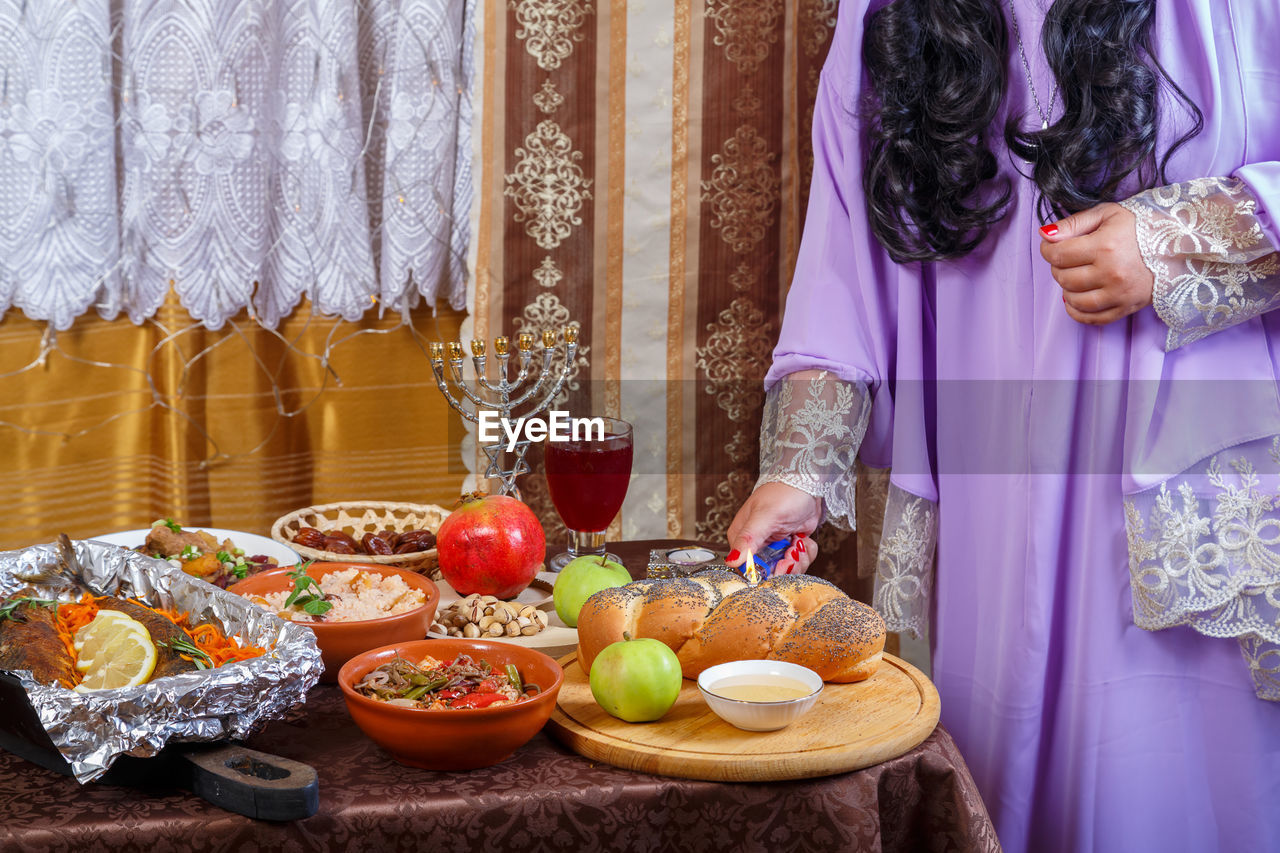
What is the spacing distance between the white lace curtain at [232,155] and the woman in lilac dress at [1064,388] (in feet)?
2.39

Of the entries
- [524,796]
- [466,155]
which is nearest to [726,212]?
[466,155]

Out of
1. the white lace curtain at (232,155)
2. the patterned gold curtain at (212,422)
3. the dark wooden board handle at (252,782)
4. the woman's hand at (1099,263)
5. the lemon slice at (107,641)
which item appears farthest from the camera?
the patterned gold curtain at (212,422)

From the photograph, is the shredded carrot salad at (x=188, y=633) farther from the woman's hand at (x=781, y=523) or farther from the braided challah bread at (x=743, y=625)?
the woman's hand at (x=781, y=523)

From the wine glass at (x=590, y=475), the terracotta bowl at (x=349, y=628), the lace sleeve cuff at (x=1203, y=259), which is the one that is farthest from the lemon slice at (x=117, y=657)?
the lace sleeve cuff at (x=1203, y=259)

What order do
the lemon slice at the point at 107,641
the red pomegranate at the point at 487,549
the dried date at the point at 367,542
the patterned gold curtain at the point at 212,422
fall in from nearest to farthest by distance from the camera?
the lemon slice at the point at 107,641
the red pomegranate at the point at 487,549
the dried date at the point at 367,542
the patterned gold curtain at the point at 212,422

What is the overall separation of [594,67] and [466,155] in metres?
0.27

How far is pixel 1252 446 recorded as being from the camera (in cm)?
107

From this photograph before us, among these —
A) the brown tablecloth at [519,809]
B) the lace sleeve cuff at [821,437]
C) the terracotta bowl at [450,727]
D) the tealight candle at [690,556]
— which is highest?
the lace sleeve cuff at [821,437]

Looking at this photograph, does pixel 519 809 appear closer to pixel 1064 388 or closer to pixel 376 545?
pixel 376 545

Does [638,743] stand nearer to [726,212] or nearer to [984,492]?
[984,492]

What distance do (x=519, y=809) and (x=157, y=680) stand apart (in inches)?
10.9

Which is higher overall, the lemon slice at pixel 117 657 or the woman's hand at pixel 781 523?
the woman's hand at pixel 781 523

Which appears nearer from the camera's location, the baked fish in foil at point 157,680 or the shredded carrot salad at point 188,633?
the baked fish in foil at point 157,680

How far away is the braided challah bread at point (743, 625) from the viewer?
95 cm
